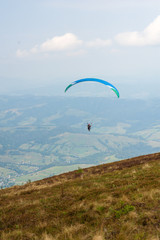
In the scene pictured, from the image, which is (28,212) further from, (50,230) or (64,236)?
(64,236)

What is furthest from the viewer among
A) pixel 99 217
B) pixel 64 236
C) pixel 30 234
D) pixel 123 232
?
pixel 99 217

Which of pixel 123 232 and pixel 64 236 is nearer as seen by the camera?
pixel 123 232

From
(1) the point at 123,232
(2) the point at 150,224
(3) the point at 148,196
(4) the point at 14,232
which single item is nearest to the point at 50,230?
(4) the point at 14,232

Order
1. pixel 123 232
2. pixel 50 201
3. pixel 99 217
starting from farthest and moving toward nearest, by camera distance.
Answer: pixel 50 201, pixel 99 217, pixel 123 232

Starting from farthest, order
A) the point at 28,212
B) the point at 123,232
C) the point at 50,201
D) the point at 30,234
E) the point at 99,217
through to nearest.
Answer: the point at 50,201 < the point at 28,212 < the point at 99,217 < the point at 30,234 < the point at 123,232

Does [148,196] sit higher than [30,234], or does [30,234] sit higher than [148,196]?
[148,196]

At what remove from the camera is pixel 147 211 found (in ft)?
31.7

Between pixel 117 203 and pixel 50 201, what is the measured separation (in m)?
5.11

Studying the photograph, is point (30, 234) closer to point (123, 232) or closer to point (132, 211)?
point (123, 232)

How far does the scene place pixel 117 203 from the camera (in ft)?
37.1

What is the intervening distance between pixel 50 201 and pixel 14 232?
4572 millimetres

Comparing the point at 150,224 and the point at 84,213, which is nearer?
the point at 150,224

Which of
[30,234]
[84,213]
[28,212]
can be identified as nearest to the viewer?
[30,234]

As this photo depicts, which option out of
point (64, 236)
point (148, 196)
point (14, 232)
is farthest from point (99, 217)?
point (14, 232)
